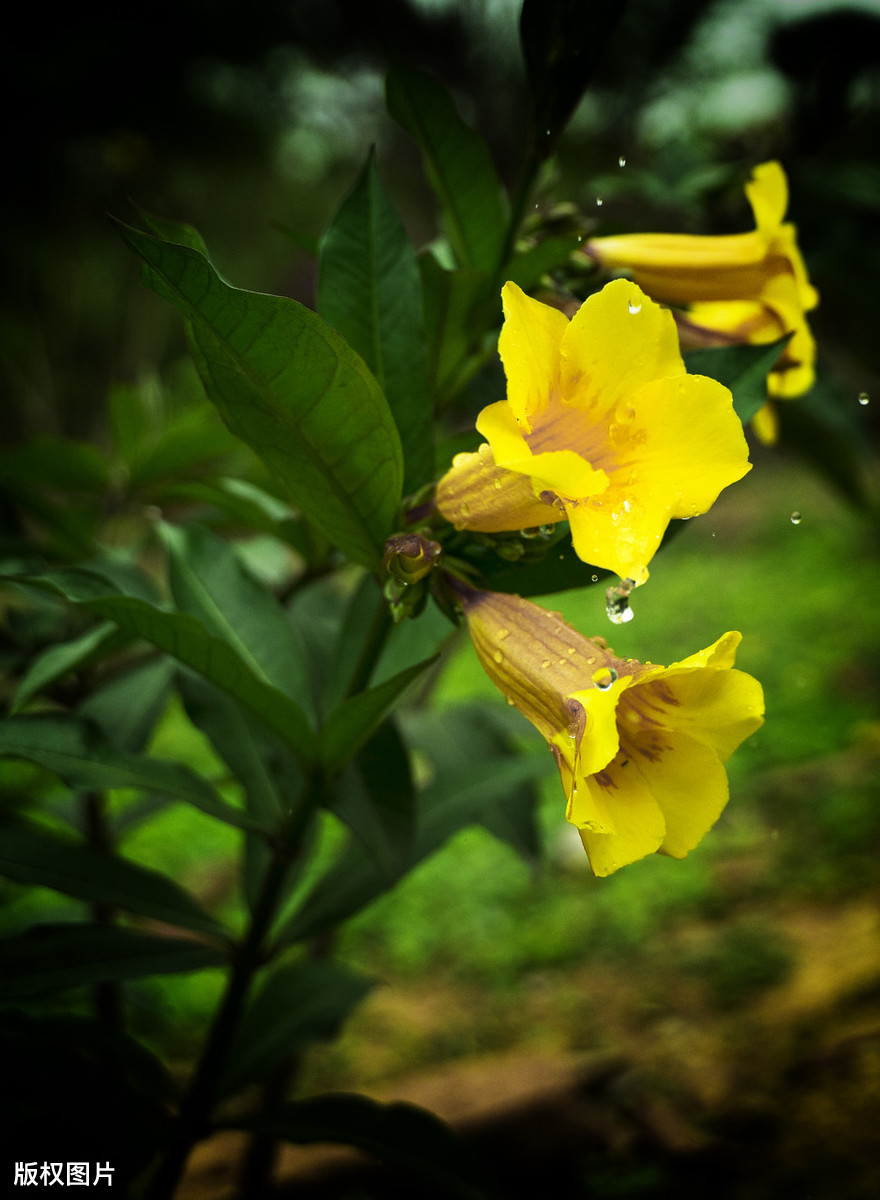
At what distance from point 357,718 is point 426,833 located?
0.32 metres

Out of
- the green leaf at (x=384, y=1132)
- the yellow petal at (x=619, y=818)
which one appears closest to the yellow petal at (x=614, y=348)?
the yellow petal at (x=619, y=818)

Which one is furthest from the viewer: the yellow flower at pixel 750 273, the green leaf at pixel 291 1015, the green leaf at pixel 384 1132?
the green leaf at pixel 291 1015

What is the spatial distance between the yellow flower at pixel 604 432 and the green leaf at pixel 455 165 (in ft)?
0.94

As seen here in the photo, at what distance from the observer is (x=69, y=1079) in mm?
733

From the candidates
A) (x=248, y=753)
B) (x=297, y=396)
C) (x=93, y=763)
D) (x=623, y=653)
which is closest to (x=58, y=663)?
(x=93, y=763)

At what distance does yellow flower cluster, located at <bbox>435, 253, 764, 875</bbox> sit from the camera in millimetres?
431

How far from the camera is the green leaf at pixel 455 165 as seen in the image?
0.66 m

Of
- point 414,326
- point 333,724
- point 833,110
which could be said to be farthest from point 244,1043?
point 833,110

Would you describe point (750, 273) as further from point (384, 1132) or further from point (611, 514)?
point (384, 1132)

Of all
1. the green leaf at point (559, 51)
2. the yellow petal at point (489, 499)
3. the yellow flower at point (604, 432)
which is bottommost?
the yellow petal at point (489, 499)

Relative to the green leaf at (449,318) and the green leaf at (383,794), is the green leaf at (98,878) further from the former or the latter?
the green leaf at (449,318)

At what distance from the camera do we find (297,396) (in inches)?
19.2

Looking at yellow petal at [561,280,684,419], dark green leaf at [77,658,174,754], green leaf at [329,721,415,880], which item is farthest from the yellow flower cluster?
dark green leaf at [77,658,174,754]

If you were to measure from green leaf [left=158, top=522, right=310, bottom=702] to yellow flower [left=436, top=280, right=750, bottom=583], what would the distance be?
324 mm
